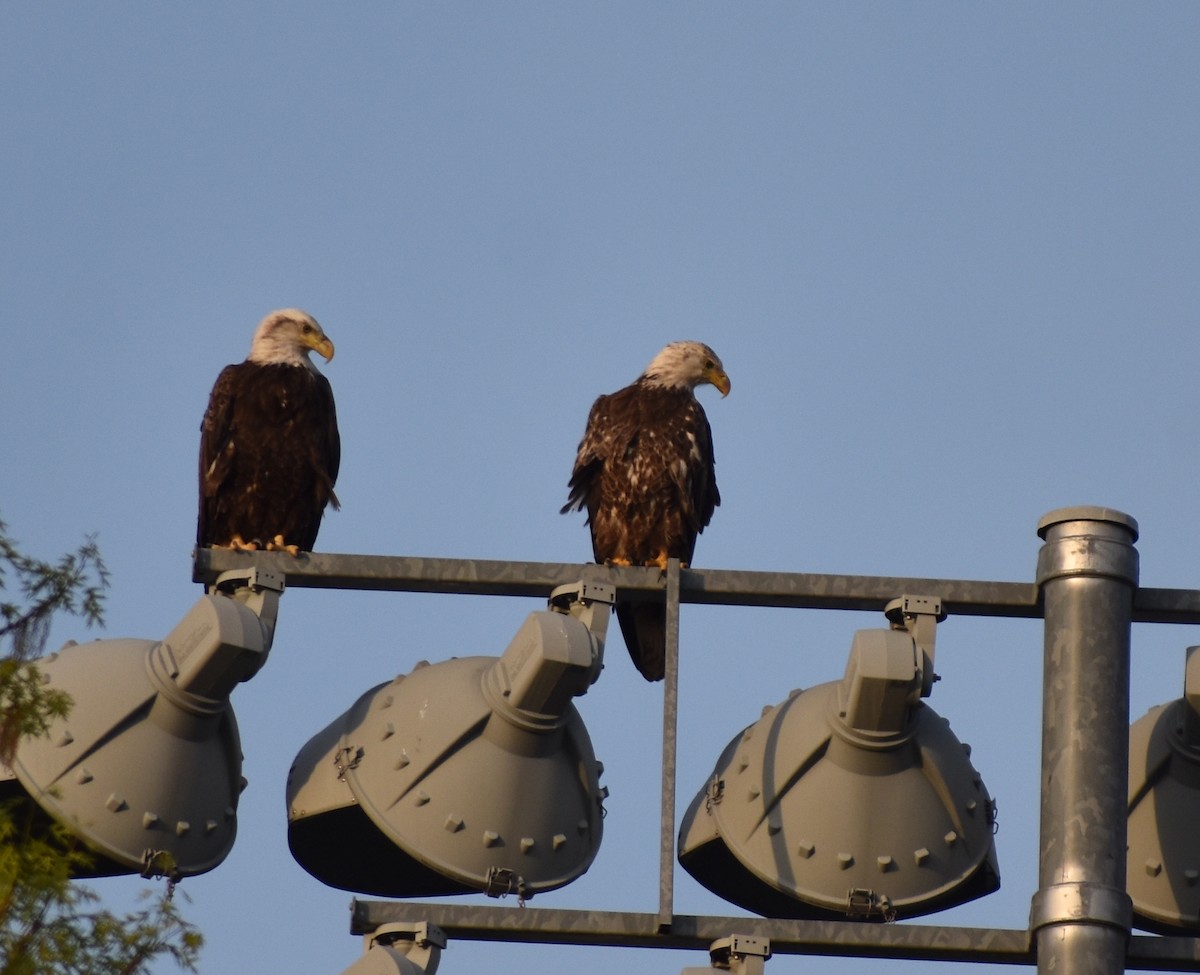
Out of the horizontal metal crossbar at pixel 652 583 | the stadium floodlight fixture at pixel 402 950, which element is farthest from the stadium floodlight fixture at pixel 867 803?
the stadium floodlight fixture at pixel 402 950

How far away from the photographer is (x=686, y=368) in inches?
473

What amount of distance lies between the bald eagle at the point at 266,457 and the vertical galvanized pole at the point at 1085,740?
5.53 meters

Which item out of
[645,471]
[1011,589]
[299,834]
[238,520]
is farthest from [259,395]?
[1011,589]

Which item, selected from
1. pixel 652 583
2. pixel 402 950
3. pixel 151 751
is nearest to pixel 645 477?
pixel 652 583

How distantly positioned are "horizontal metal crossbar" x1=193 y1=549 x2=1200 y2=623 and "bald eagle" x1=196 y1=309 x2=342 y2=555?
15.4 ft

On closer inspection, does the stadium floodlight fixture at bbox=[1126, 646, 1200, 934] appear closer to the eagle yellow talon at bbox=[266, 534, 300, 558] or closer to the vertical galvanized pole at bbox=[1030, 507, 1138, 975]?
the vertical galvanized pole at bbox=[1030, 507, 1138, 975]

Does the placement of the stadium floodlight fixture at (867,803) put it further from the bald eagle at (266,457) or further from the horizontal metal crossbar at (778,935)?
the bald eagle at (266,457)

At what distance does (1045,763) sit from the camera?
18.4 ft

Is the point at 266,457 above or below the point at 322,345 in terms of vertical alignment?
below

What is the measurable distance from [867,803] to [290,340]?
20.1 ft

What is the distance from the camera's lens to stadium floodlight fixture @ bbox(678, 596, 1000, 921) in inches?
233

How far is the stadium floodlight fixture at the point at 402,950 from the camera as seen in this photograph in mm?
5539

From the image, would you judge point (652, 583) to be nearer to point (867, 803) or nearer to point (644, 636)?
point (867, 803)

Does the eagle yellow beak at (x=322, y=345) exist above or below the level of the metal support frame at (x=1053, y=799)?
above
